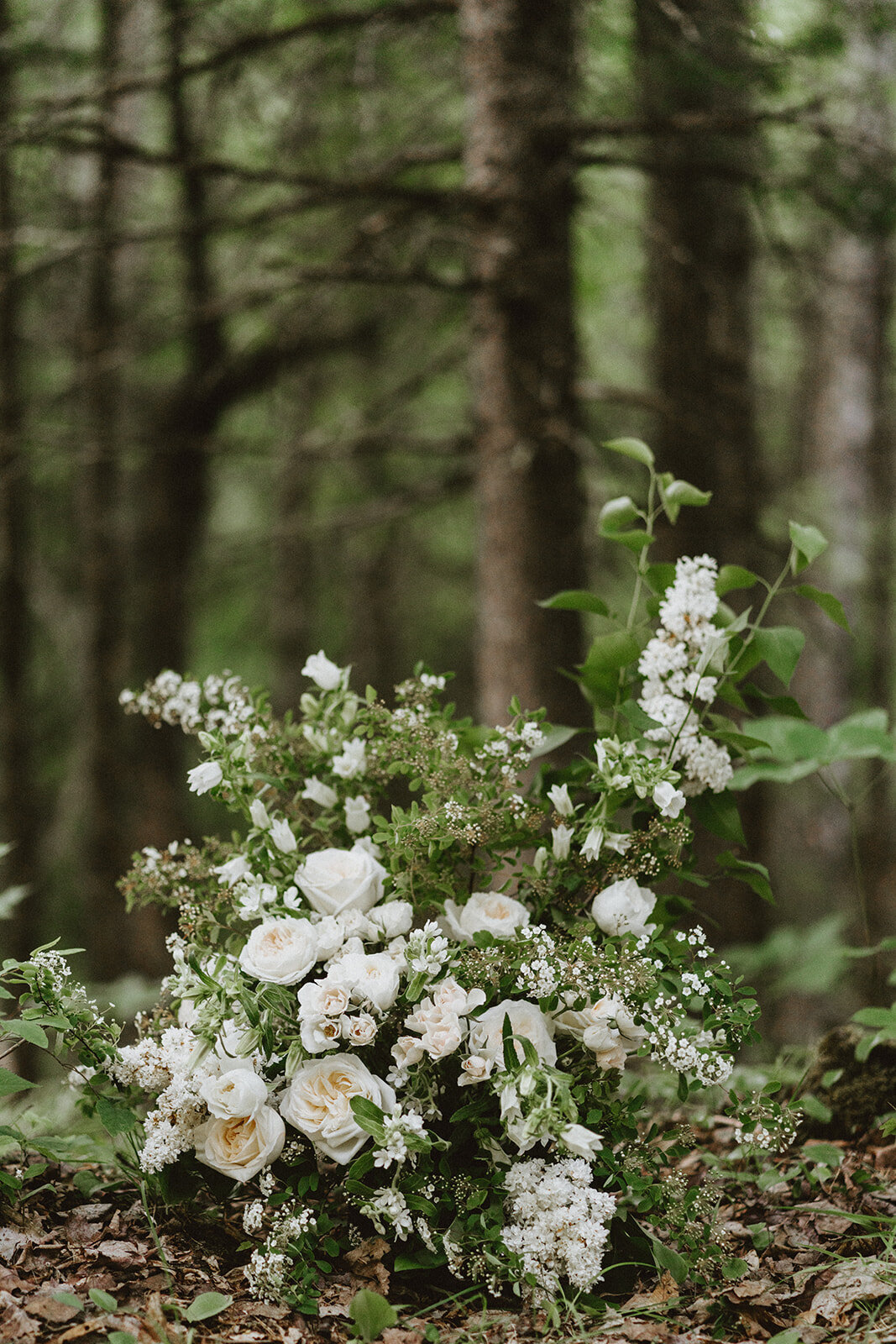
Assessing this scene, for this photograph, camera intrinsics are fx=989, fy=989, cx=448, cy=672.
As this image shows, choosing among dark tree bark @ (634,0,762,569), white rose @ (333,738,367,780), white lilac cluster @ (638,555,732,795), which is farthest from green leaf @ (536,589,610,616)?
dark tree bark @ (634,0,762,569)

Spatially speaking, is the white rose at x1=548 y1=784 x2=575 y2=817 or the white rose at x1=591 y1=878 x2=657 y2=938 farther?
the white rose at x1=548 y1=784 x2=575 y2=817

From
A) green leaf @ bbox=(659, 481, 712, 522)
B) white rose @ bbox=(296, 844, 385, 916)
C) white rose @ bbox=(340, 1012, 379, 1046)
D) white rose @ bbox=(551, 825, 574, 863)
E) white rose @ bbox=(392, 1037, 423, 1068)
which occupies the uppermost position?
green leaf @ bbox=(659, 481, 712, 522)

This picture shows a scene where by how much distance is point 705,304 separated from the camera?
5.45 metres

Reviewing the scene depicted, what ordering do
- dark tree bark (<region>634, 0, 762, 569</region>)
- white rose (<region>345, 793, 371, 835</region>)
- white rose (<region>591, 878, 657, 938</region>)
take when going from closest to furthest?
white rose (<region>591, 878, 657, 938</region>)
white rose (<region>345, 793, 371, 835</region>)
dark tree bark (<region>634, 0, 762, 569</region>)

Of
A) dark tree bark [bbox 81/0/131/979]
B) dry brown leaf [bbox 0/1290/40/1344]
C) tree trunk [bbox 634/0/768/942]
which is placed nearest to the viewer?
dry brown leaf [bbox 0/1290/40/1344]

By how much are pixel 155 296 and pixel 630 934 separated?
18.5 feet

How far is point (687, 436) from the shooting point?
16.7 ft

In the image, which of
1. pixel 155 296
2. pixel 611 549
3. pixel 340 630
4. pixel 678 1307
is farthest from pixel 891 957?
pixel 340 630

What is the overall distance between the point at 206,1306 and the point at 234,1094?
34 cm

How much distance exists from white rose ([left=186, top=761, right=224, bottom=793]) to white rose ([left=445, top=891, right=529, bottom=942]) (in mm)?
531

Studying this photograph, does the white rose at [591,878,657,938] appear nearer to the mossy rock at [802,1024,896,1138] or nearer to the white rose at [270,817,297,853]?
the white rose at [270,817,297,853]

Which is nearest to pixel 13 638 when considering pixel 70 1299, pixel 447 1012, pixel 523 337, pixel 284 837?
pixel 523 337

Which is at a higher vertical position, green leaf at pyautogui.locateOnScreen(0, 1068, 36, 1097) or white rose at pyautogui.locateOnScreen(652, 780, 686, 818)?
white rose at pyautogui.locateOnScreen(652, 780, 686, 818)

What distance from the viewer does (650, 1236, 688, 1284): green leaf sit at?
1.82 meters
